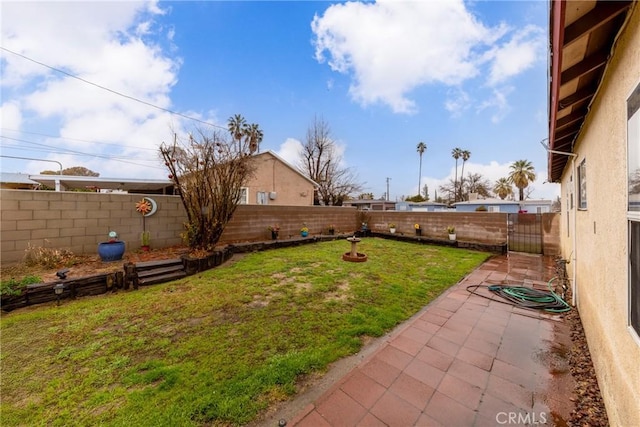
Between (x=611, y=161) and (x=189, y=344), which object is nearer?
(x=611, y=161)

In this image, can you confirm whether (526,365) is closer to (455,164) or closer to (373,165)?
(373,165)

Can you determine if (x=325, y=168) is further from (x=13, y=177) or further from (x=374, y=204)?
(x=13, y=177)

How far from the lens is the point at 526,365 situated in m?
2.54

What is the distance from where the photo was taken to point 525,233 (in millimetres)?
8406

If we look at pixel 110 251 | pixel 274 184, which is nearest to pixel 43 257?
pixel 110 251

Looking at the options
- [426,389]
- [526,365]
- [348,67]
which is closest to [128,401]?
[426,389]

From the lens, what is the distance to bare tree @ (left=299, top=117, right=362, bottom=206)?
21219 millimetres

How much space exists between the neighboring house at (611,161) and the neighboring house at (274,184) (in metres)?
12.6

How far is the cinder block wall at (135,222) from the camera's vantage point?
15.8ft

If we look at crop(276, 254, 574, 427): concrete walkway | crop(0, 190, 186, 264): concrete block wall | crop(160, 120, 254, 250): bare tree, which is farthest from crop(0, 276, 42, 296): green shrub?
crop(276, 254, 574, 427): concrete walkway

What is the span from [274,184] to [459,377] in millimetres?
13787

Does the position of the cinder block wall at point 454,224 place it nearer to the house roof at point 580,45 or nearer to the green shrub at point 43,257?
the house roof at point 580,45

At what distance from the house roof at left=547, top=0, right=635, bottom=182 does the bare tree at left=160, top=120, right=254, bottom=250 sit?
21.5 feet

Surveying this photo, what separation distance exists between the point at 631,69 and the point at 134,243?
28.9 ft
